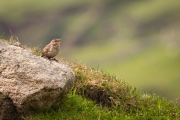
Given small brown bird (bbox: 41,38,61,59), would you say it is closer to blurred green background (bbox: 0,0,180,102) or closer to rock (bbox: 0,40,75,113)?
rock (bbox: 0,40,75,113)

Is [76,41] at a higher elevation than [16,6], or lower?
lower

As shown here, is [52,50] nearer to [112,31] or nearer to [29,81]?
[29,81]

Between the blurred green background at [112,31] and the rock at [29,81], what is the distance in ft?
399

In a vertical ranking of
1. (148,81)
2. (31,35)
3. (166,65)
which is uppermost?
(31,35)

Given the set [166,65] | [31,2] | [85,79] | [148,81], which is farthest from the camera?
[31,2]

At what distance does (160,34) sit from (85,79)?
157723 millimetres

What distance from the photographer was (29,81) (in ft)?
37.2

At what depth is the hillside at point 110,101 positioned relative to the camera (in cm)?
1278

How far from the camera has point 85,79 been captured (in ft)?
47.0

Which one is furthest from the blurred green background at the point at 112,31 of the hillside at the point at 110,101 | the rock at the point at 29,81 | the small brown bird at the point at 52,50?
the rock at the point at 29,81

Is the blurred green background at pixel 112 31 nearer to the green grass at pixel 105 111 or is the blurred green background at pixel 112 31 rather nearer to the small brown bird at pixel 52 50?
the green grass at pixel 105 111

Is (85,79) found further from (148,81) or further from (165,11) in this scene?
(165,11)

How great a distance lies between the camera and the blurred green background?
147875mm

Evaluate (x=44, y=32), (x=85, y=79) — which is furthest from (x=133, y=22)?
(x=85, y=79)
